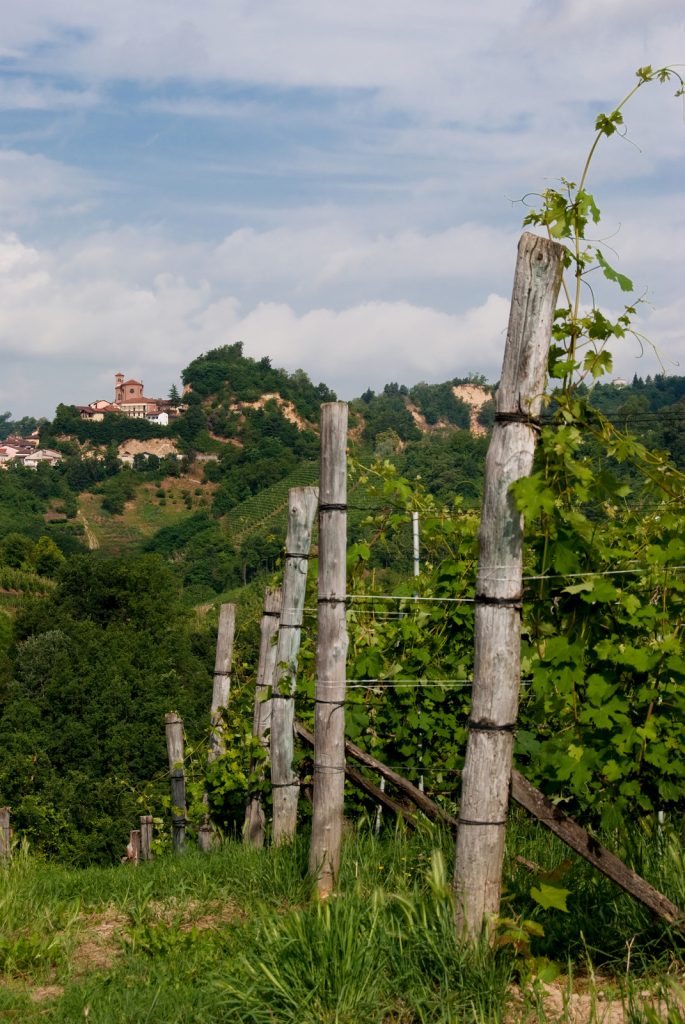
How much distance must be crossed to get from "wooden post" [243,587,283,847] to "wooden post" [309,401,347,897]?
205 centimetres

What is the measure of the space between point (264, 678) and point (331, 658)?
220 cm

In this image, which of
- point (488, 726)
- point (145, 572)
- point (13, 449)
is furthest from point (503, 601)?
point (13, 449)

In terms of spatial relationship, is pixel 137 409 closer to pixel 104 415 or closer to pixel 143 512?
pixel 104 415

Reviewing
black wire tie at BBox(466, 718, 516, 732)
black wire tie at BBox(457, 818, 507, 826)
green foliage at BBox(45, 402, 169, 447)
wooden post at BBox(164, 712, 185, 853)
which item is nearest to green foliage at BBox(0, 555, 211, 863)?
wooden post at BBox(164, 712, 185, 853)

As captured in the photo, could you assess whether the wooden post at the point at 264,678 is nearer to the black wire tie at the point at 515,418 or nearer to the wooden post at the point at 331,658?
the wooden post at the point at 331,658

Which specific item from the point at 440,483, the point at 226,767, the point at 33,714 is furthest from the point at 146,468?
the point at 226,767

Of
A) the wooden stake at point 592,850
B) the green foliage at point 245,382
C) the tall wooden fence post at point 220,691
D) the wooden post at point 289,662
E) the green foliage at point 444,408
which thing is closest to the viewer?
the wooden stake at point 592,850

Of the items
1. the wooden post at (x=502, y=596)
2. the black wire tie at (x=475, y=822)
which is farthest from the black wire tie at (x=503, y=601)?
the black wire tie at (x=475, y=822)

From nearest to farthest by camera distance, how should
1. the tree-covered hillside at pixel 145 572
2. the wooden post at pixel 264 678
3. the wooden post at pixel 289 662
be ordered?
the wooden post at pixel 289 662, the wooden post at pixel 264 678, the tree-covered hillside at pixel 145 572

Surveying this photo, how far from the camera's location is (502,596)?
12.0 ft

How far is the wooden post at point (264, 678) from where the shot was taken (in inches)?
279

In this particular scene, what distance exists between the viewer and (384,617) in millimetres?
7043

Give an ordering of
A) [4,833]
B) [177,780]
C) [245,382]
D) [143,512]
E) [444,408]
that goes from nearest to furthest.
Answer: [177,780] → [4,833] → [143,512] → [245,382] → [444,408]

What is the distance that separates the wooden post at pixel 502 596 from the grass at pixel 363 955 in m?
0.19
